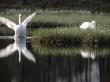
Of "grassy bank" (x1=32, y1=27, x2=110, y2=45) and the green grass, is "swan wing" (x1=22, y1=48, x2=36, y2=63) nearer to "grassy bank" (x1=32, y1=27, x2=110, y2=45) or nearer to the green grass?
the green grass

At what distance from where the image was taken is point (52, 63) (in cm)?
2277

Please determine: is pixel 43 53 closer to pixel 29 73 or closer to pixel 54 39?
pixel 54 39

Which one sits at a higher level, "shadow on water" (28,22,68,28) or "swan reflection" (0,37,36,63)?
"shadow on water" (28,22,68,28)

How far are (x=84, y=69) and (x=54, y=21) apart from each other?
61.7ft

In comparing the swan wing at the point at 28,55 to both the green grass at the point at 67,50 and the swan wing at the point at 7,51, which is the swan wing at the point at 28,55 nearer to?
the green grass at the point at 67,50

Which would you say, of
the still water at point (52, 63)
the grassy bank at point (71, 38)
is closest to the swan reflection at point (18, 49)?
the still water at point (52, 63)

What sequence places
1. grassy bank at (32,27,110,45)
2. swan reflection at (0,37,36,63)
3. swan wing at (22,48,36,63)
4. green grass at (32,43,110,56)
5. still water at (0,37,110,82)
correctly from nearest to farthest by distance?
still water at (0,37,110,82) → swan wing at (22,48,36,63) → swan reflection at (0,37,36,63) → green grass at (32,43,110,56) → grassy bank at (32,27,110,45)

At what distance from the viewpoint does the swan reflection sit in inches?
971

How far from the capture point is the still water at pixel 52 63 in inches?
776

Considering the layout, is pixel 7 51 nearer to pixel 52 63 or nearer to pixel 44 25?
pixel 52 63

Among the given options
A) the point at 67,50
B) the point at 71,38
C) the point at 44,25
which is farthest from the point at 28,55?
the point at 44,25

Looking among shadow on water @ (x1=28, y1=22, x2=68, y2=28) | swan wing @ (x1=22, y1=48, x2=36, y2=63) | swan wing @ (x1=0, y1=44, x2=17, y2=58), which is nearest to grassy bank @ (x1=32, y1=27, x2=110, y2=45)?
swan wing @ (x1=0, y1=44, x2=17, y2=58)

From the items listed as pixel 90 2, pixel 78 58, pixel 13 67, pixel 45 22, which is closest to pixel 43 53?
pixel 78 58

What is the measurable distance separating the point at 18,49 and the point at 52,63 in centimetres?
443
